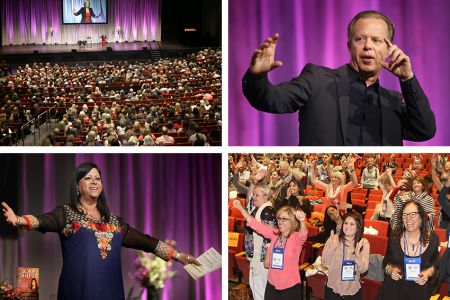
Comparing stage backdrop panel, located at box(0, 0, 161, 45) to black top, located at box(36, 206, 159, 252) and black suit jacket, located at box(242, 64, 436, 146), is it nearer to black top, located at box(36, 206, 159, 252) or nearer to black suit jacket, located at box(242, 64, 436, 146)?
black suit jacket, located at box(242, 64, 436, 146)

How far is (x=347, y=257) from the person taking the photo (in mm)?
2469

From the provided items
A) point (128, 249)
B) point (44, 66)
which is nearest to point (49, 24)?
point (44, 66)

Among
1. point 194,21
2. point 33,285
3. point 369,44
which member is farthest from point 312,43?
point 33,285

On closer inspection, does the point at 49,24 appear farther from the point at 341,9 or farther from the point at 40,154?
the point at 341,9

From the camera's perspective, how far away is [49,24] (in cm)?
252

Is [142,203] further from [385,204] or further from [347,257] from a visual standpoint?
[385,204]

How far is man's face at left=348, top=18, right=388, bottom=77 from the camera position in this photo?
2.40 m

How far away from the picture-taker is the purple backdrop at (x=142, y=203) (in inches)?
98.9

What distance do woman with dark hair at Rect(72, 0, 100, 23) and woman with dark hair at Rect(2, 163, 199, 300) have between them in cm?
56

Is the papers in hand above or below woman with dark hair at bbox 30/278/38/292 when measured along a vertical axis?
above

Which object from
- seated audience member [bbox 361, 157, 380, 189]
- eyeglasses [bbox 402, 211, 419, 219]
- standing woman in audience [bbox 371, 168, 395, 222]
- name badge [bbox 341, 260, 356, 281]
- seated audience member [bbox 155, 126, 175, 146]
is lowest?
name badge [bbox 341, 260, 356, 281]

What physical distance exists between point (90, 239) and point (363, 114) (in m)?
1.16

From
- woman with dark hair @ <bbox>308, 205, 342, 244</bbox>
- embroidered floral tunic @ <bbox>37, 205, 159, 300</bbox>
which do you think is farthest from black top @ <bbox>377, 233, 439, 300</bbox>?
embroidered floral tunic @ <bbox>37, 205, 159, 300</bbox>

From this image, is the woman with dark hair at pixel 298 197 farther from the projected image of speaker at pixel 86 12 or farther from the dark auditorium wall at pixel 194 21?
the projected image of speaker at pixel 86 12
